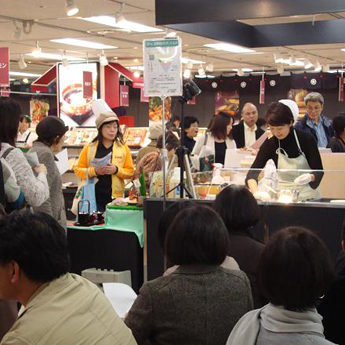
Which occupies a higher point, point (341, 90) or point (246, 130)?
point (341, 90)

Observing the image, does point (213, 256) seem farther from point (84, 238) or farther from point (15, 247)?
point (84, 238)

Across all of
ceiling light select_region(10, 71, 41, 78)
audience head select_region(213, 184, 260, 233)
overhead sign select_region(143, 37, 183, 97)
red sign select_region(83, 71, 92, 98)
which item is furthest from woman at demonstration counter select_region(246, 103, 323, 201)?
ceiling light select_region(10, 71, 41, 78)

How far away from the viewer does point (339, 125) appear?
23.8 feet

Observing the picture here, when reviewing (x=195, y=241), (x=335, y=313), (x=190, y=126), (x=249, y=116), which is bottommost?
(x=335, y=313)

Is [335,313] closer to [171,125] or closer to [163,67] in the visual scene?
[163,67]

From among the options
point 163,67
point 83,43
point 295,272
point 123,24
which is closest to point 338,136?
point 163,67

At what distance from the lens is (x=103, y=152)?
20.2 ft

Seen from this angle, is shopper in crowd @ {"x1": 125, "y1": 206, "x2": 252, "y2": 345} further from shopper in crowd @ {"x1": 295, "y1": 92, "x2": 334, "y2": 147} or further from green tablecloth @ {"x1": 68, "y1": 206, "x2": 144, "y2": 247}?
shopper in crowd @ {"x1": 295, "y1": 92, "x2": 334, "y2": 147}

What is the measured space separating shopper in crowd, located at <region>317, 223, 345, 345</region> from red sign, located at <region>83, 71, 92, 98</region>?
12.4m

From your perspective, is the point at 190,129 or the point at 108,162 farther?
the point at 190,129

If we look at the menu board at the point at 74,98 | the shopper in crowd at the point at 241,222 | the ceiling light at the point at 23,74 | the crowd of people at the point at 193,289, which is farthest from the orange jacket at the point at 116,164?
the ceiling light at the point at 23,74

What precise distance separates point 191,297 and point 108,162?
12.3 feet

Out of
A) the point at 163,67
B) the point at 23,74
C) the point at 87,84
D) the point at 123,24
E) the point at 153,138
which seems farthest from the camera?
the point at 23,74

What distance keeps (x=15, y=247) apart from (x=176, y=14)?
3.94 meters
